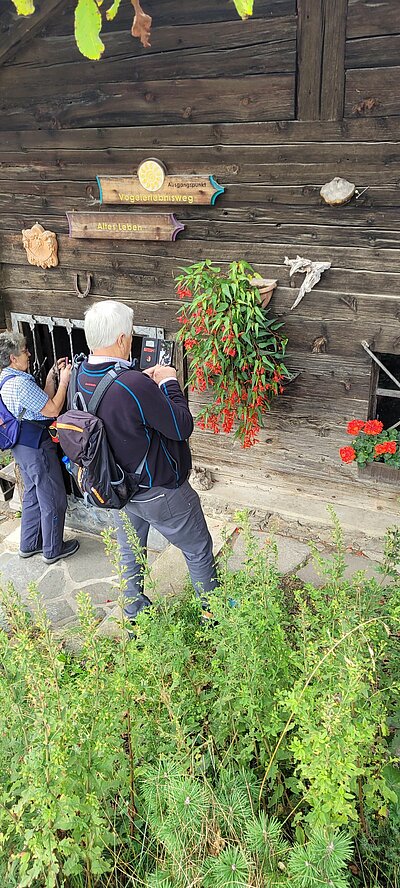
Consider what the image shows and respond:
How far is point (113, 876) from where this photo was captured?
2221 millimetres

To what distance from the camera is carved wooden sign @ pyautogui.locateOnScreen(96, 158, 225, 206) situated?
4.22 m

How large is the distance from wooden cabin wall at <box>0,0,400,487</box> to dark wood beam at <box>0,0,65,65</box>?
45 millimetres

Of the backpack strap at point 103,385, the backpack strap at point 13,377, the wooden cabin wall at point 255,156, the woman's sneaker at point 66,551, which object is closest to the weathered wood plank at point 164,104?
the wooden cabin wall at point 255,156

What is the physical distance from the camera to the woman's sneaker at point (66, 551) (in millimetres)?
5238

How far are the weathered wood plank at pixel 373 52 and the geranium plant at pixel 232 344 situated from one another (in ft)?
4.26

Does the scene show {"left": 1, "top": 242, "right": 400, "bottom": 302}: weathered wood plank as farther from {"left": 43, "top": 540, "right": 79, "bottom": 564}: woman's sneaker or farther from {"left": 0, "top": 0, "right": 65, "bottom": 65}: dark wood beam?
{"left": 43, "top": 540, "right": 79, "bottom": 564}: woman's sneaker

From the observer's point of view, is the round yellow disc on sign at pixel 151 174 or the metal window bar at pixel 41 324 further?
the metal window bar at pixel 41 324

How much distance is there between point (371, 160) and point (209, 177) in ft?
3.53

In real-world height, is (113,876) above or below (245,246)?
below

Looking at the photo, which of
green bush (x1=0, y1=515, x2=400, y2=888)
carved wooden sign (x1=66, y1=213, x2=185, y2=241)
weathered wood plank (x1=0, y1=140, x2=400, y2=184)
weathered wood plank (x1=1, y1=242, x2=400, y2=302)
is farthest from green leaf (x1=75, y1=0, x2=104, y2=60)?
carved wooden sign (x1=66, y1=213, x2=185, y2=241)

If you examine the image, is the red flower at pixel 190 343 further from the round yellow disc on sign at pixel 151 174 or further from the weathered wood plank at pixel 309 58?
the weathered wood plank at pixel 309 58

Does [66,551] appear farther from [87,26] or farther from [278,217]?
[87,26]

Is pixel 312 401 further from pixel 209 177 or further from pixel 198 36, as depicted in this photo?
pixel 198 36

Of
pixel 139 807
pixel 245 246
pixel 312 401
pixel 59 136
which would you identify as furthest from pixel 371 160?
pixel 139 807
